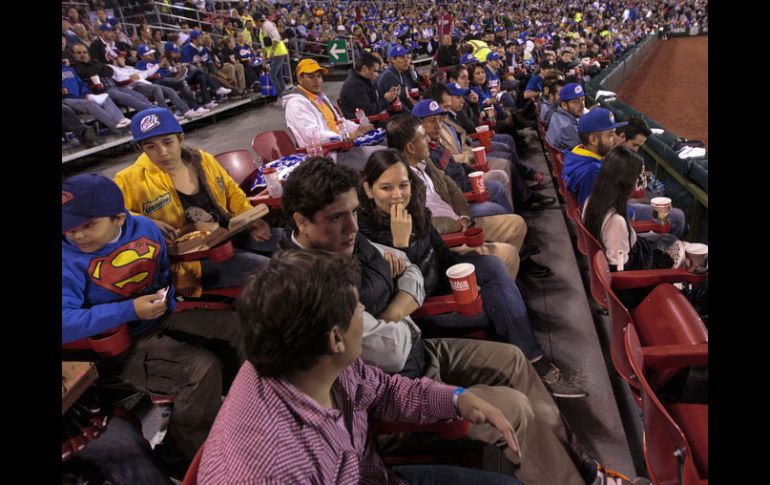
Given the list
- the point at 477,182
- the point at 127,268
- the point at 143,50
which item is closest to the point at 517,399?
the point at 127,268

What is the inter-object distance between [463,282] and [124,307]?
128 cm

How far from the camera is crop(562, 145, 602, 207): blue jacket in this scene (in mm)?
3002

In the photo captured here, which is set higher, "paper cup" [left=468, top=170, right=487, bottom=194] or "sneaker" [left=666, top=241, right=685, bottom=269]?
"paper cup" [left=468, top=170, right=487, bottom=194]

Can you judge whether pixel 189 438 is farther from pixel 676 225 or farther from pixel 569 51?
pixel 569 51

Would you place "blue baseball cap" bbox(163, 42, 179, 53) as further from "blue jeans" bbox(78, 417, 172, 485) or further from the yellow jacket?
"blue jeans" bbox(78, 417, 172, 485)

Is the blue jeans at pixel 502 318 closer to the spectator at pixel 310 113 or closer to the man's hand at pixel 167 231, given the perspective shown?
the man's hand at pixel 167 231

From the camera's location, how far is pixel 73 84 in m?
6.59

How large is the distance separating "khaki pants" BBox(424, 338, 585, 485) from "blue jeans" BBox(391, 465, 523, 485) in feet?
0.33

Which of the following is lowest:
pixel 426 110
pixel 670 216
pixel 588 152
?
pixel 670 216

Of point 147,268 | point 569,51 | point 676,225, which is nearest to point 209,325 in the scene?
point 147,268

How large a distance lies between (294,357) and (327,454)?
230 millimetres

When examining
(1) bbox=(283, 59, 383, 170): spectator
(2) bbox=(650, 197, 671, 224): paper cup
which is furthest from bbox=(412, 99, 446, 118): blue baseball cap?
(2) bbox=(650, 197, 671, 224): paper cup

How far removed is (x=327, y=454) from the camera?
3.53 feet

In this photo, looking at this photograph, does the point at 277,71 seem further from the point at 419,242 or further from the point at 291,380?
the point at 291,380
